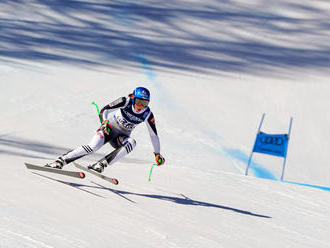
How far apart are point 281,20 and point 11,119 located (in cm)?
1370

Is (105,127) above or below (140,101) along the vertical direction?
below

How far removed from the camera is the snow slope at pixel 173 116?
5305mm

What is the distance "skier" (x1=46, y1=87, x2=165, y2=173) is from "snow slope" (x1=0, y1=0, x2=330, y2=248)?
34cm

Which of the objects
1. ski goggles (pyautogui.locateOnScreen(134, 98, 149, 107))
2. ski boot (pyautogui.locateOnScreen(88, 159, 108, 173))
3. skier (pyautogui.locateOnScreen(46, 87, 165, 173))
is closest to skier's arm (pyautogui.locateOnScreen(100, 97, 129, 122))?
skier (pyautogui.locateOnScreen(46, 87, 165, 173))

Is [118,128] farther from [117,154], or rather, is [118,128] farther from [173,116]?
[173,116]

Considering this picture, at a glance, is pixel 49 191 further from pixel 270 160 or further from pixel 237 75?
pixel 237 75

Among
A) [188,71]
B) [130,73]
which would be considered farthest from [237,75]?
[130,73]

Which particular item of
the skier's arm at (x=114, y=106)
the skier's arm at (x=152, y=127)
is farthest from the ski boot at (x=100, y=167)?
the skier's arm at (x=152, y=127)

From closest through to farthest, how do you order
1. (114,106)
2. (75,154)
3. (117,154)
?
(75,154)
(117,154)
(114,106)

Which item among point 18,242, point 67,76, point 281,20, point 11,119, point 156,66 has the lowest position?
point 18,242

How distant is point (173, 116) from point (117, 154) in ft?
20.5

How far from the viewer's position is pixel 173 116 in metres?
12.6

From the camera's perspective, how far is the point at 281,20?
71.5 feet

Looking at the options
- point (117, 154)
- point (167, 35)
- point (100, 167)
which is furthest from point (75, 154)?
point (167, 35)
